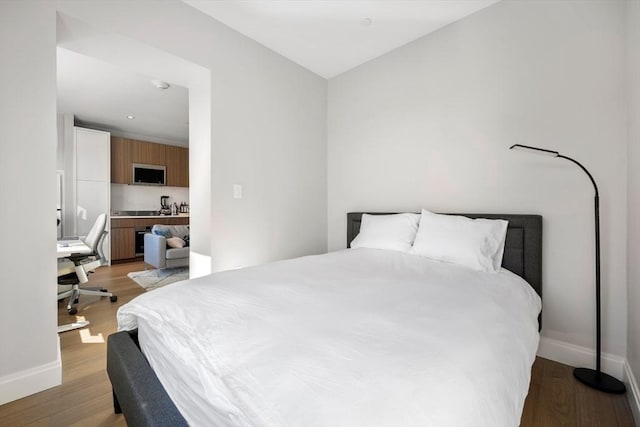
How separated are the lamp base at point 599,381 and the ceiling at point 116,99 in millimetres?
4610

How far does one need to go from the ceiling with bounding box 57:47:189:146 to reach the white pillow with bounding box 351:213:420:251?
3135mm

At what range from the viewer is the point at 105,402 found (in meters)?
1.52

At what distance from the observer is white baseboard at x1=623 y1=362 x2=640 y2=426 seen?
1.36 m

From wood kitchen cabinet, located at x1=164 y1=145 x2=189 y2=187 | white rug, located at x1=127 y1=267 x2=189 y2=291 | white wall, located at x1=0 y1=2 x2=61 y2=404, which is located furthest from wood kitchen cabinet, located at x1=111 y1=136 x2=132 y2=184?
white wall, located at x1=0 y1=2 x2=61 y2=404

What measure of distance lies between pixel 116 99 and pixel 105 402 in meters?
4.13

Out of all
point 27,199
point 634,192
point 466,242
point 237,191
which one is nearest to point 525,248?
point 466,242

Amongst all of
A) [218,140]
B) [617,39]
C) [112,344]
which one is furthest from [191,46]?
[617,39]

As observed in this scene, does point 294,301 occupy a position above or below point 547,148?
below

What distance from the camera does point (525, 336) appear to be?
1041 mm

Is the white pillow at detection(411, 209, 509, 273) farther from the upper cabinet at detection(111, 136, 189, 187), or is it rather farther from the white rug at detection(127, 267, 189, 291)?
the upper cabinet at detection(111, 136, 189, 187)

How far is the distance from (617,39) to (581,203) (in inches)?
39.1

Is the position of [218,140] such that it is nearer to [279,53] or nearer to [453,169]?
[279,53]

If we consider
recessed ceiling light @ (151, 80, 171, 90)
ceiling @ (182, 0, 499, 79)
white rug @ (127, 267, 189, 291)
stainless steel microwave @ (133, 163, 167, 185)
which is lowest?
white rug @ (127, 267, 189, 291)

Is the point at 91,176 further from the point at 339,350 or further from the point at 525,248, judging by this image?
the point at 525,248
